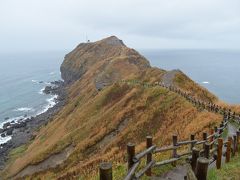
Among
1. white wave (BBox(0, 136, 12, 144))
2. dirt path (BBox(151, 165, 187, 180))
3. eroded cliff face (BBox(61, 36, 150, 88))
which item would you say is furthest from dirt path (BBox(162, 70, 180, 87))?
dirt path (BBox(151, 165, 187, 180))

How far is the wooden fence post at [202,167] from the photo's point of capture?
7.07 metres

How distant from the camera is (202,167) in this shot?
7.21 metres

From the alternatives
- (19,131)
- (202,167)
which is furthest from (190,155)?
(19,131)

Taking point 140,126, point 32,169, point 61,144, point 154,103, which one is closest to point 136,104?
point 154,103

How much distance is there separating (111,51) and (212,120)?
116 meters

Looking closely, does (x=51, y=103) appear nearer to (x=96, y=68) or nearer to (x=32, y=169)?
(x=96, y=68)

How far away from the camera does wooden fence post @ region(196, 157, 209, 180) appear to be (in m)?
7.07

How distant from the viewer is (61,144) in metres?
55.4

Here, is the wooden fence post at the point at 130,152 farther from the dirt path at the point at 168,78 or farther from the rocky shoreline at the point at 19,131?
the rocky shoreline at the point at 19,131

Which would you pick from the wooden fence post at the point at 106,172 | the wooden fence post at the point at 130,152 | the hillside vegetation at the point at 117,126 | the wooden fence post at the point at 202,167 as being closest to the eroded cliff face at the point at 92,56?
the hillside vegetation at the point at 117,126

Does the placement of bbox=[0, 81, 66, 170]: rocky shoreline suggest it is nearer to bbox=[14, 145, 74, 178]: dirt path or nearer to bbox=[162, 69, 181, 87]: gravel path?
bbox=[14, 145, 74, 178]: dirt path

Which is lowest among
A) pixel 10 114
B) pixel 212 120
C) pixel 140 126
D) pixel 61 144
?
pixel 10 114

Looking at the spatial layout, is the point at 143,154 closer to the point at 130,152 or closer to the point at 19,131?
the point at 130,152

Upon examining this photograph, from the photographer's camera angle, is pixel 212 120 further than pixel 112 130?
No
